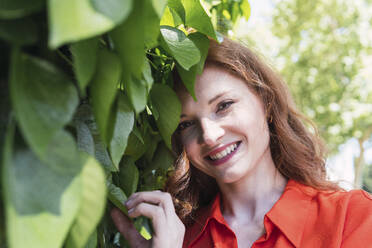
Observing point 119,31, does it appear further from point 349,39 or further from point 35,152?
point 349,39

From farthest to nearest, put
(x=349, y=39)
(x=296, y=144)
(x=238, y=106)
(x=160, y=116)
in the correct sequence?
(x=349, y=39) < (x=296, y=144) < (x=238, y=106) < (x=160, y=116)

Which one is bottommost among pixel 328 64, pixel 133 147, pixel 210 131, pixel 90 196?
pixel 328 64

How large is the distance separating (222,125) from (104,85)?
103 cm

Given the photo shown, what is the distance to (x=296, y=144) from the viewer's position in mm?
1744

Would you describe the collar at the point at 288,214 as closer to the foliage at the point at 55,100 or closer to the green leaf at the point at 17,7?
the foliage at the point at 55,100

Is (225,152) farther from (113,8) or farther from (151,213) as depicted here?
(113,8)

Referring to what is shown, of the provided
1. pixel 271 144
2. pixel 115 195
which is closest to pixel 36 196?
pixel 115 195

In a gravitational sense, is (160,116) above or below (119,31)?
below

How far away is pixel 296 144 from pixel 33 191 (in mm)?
1509

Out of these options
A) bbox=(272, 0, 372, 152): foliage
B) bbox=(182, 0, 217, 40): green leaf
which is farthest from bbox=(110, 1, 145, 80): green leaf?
bbox=(272, 0, 372, 152): foliage

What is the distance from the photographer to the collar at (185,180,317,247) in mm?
1462

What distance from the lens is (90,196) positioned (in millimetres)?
423

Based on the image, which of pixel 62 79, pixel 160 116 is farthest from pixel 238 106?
pixel 62 79

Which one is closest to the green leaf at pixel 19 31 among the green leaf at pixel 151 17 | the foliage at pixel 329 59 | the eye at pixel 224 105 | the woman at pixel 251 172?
the green leaf at pixel 151 17
